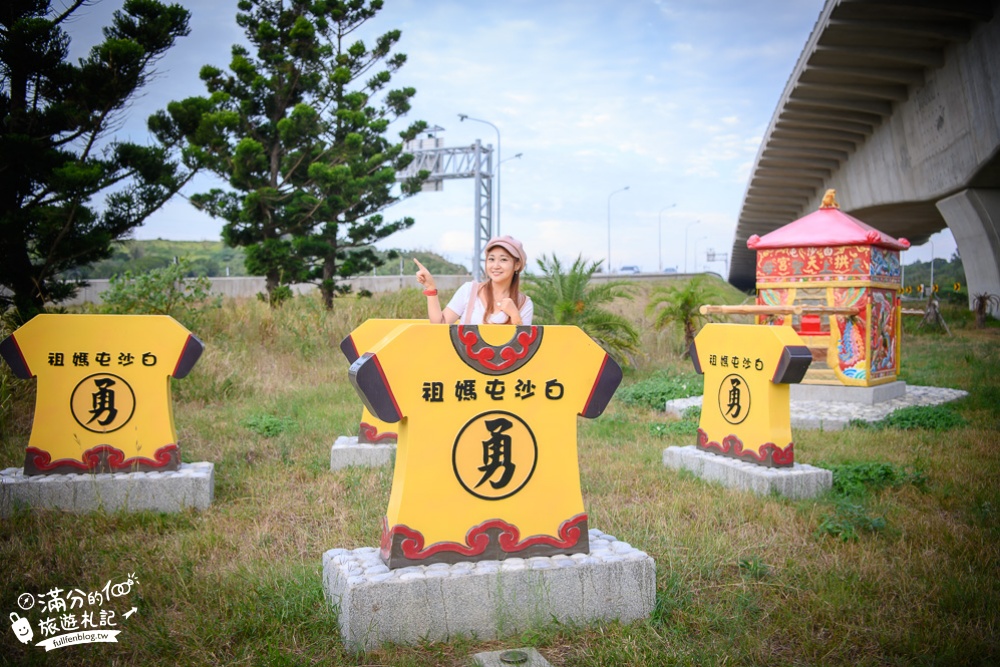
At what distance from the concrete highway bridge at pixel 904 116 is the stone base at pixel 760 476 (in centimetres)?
1148

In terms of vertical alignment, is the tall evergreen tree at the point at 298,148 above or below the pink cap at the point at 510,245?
above

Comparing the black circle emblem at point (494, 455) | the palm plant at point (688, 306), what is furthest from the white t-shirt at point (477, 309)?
the palm plant at point (688, 306)

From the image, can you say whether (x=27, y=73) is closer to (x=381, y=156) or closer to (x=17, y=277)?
(x=17, y=277)

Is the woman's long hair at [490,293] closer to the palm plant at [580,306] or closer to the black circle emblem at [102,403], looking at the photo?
the black circle emblem at [102,403]

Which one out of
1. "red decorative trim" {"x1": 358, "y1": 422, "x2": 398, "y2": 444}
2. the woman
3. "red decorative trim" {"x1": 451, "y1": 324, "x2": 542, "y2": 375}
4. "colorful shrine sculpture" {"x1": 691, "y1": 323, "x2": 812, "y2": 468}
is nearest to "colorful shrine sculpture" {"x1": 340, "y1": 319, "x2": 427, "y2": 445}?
"red decorative trim" {"x1": 358, "y1": 422, "x2": 398, "y2": 444}

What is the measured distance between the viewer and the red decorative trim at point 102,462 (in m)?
5.20

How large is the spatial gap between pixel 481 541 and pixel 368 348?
134 inches

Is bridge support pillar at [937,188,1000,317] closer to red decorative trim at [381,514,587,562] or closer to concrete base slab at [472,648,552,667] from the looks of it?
red decorative trim at [381,514,587,562]

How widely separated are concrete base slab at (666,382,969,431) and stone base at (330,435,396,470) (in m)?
4.10

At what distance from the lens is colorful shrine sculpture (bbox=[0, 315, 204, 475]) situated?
17.2 ft

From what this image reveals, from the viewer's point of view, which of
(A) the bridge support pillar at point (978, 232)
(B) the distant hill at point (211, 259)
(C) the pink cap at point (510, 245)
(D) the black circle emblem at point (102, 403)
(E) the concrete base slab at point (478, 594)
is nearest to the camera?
(E) the concrete base slab at point (478, 594)

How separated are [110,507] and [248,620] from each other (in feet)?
7.83

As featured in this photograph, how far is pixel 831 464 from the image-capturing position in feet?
21.4

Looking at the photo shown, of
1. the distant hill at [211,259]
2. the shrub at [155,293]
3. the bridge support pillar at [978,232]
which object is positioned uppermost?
the distant hill at [211,259]
